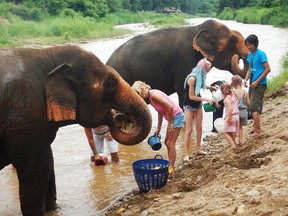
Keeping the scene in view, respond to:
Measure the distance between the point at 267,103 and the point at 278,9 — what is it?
135ft

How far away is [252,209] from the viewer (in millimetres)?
3883

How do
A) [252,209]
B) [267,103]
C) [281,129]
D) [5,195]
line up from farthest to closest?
[267,103]
[281,129]
[5,195]
[252,209]

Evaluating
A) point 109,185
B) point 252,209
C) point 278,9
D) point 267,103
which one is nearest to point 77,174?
point 109,185

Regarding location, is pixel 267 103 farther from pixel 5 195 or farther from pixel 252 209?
pixel 252 209

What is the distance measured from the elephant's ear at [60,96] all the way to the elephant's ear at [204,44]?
4881mm

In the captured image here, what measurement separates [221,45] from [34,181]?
5.75 meters

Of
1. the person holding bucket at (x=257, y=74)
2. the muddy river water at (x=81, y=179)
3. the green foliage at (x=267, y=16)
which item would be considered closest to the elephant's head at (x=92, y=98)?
the muddy river water at (x=81, y=179)

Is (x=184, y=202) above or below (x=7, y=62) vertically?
below

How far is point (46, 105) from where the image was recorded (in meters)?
4.49

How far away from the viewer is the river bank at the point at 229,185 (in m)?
4.03

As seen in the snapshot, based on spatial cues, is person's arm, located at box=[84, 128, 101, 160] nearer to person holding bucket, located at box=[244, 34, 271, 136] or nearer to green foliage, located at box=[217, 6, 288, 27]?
person holding bucket, located at box=[244, 34, 271, 136]

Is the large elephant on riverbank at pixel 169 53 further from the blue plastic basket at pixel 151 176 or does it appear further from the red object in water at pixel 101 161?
the blue plastic basket at pixel 151 176

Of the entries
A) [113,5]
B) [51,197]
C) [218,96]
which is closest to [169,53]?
[218,96]

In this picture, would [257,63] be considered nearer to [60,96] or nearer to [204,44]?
[204,44]
